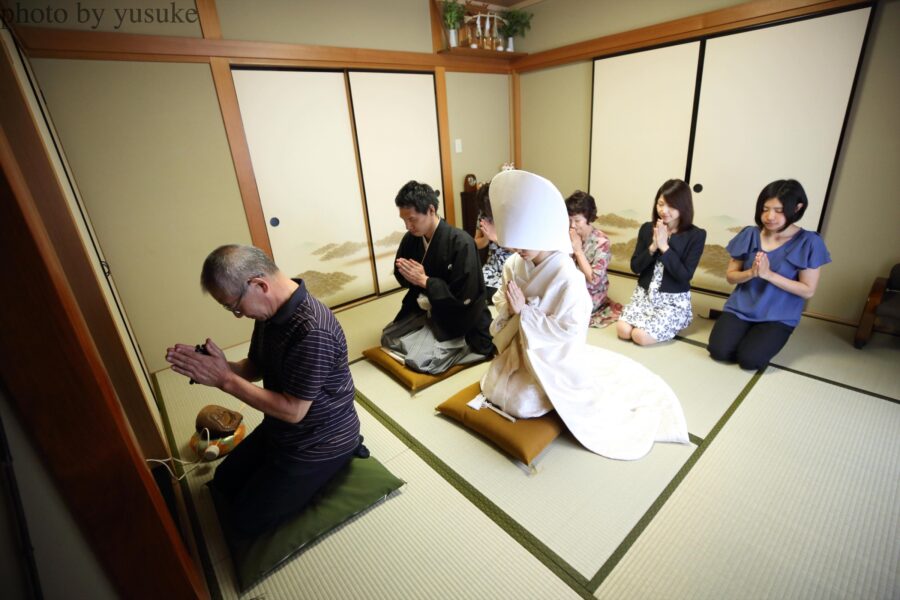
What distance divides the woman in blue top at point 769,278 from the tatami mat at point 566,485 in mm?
1066

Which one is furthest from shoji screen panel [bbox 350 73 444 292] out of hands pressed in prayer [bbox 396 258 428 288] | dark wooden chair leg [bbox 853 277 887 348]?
dark wooden chair leg [bbox 853 277 887 348]

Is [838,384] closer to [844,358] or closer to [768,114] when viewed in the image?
[844,358]

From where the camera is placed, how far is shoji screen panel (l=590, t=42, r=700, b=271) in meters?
3.59

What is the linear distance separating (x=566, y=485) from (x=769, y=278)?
1.81m

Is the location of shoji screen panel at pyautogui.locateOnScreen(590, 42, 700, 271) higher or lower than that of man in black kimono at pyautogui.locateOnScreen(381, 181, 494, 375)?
higher

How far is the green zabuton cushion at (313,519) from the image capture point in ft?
4.92

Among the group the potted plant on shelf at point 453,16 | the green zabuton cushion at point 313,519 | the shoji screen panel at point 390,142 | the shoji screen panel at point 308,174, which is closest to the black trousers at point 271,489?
the green zabuton cushion at point 313,519

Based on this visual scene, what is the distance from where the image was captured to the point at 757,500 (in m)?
1.65

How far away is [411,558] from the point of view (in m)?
1.53

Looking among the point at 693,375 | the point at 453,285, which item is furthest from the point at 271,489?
the point at 693,375

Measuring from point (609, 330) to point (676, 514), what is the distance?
173 cm

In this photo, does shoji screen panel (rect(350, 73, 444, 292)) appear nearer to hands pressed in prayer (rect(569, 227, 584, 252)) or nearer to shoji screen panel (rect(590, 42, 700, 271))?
shoji screen panel (rect(590, 42, 700, 271))

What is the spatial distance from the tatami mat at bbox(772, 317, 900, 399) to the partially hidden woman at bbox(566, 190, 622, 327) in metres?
1.15

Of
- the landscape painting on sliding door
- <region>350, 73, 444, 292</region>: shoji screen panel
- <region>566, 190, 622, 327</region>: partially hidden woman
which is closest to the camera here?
the landscape painting on sliding door
